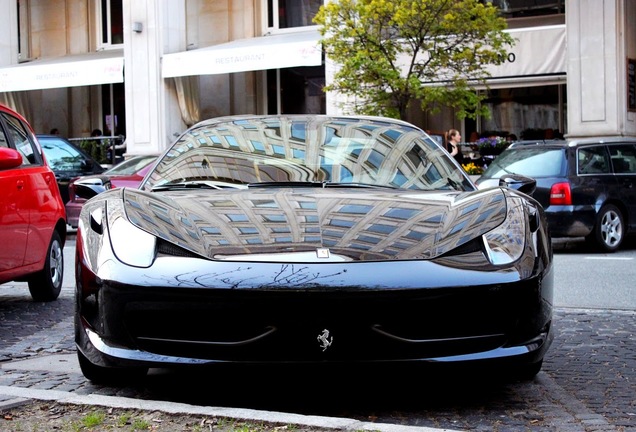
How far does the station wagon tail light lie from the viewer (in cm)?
1441

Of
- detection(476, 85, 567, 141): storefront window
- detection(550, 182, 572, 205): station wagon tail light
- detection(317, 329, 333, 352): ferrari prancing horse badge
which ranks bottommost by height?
detection(317, 329, 333, 352): ferrari prancing horse badge

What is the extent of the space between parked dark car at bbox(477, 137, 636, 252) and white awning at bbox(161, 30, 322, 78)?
7522mm

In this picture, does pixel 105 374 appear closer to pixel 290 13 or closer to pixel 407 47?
pixel 407 47

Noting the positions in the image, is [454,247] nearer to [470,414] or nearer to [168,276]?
[470,414]

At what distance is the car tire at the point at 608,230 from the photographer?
14637 mm

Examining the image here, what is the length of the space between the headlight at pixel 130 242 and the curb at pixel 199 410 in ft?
1.84

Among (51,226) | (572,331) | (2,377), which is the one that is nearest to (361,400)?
(2,377)

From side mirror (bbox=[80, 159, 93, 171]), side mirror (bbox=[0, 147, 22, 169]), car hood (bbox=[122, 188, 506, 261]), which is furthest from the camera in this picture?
side mirror (bbox=[80, 159, 93, 171])

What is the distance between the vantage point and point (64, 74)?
26.1 meters

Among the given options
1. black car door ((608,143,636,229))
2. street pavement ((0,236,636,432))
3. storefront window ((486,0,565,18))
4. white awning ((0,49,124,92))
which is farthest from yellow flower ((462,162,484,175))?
street pavement ((0,236,636,432))

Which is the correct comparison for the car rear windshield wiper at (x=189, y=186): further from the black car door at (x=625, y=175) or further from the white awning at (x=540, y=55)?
the white awning at (x=540, y=55)

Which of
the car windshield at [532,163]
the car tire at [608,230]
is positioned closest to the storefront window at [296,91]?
the car windshield at [532,163]

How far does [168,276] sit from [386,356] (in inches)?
36.1

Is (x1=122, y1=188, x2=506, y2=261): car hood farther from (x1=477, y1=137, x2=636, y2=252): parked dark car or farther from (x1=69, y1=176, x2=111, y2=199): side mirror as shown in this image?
(x1=477, y1=137, x2=636, y2=252): parked dark car
